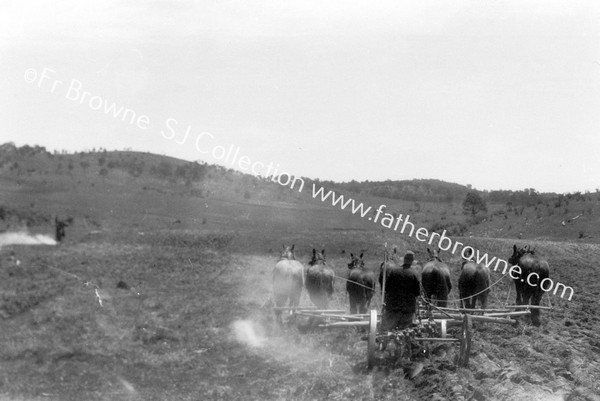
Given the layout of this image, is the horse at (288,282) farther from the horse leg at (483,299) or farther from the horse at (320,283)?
the horse leg at (483,299)

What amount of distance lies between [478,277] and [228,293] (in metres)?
10.2

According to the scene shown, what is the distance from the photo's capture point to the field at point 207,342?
11.6 m

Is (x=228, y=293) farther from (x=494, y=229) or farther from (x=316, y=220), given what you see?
(x=494, y=229)

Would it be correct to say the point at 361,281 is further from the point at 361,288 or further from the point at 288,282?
the point at 288,282

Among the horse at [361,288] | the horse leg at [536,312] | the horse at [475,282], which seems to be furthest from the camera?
the horse at [475,282]

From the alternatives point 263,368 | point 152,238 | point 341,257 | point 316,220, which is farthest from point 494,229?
point 263,368

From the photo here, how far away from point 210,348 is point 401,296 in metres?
5.59

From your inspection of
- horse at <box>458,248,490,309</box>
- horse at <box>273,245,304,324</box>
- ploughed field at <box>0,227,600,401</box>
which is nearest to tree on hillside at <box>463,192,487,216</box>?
ploughed field at <box>0,227,600,401</box>

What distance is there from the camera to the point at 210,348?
15508 mm

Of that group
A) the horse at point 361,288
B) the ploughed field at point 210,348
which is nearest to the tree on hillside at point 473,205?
the ploughed field at point 210,348

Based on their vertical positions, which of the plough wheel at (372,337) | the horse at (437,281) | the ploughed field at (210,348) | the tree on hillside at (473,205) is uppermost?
the tree on hillside at (473,205)

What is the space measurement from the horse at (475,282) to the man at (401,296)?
5.25 meters

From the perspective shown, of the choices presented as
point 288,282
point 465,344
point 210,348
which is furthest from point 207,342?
point 465,344

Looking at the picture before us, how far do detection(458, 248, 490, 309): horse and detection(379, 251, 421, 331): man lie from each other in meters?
5.25
